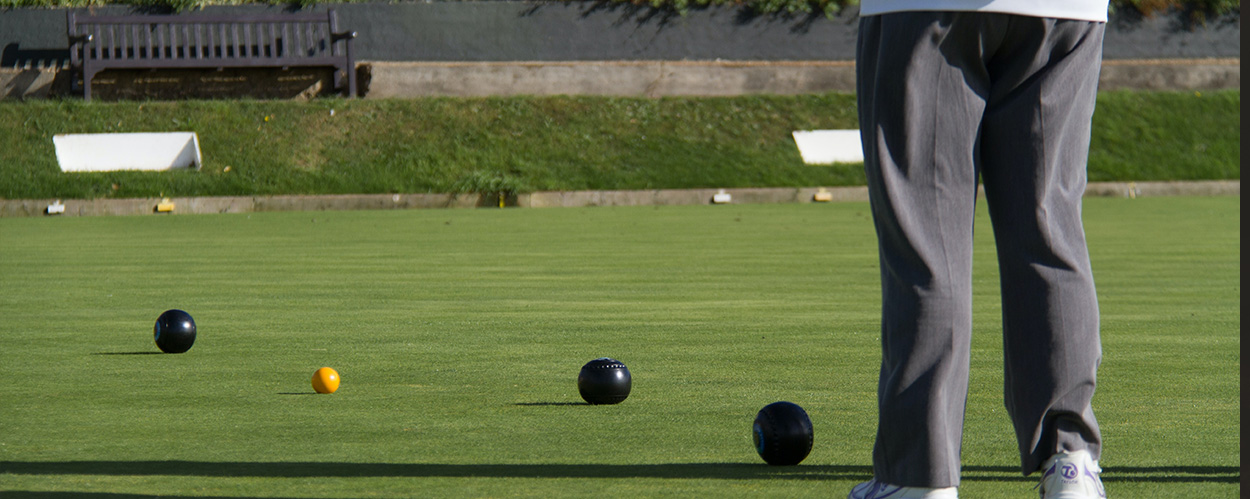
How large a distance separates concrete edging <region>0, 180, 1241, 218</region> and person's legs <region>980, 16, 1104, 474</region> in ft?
58.3

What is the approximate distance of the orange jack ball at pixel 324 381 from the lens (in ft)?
14.9

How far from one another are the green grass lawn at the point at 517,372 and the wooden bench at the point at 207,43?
534 inches

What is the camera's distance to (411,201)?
67.9 ft

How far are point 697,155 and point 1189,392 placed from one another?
59.3 feet

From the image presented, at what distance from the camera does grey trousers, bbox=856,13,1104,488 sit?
264cm

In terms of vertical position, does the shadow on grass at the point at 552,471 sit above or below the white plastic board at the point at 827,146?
below

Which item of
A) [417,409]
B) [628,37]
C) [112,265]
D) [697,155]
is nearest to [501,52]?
[628,37]

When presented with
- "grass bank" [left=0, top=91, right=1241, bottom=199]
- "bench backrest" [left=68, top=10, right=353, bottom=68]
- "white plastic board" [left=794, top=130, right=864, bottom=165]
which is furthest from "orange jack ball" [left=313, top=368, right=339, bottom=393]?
"bench backrest" [left=68, top=10, right=353, bottom=68]

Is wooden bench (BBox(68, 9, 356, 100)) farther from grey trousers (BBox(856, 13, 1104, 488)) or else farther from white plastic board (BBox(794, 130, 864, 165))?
grey trousers (BBox(856, 13, 1104, 488))

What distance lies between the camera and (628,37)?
27531 millimetres

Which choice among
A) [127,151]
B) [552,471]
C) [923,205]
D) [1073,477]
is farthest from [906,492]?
[127,151]

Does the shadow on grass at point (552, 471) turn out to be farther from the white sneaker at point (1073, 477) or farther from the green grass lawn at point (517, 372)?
the white sneaker at point (1073, 477)

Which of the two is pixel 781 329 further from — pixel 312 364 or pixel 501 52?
pixel 501 52

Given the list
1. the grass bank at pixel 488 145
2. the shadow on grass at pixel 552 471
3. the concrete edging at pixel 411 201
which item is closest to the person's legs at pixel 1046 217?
the shadow on grass at pixel 552 471
